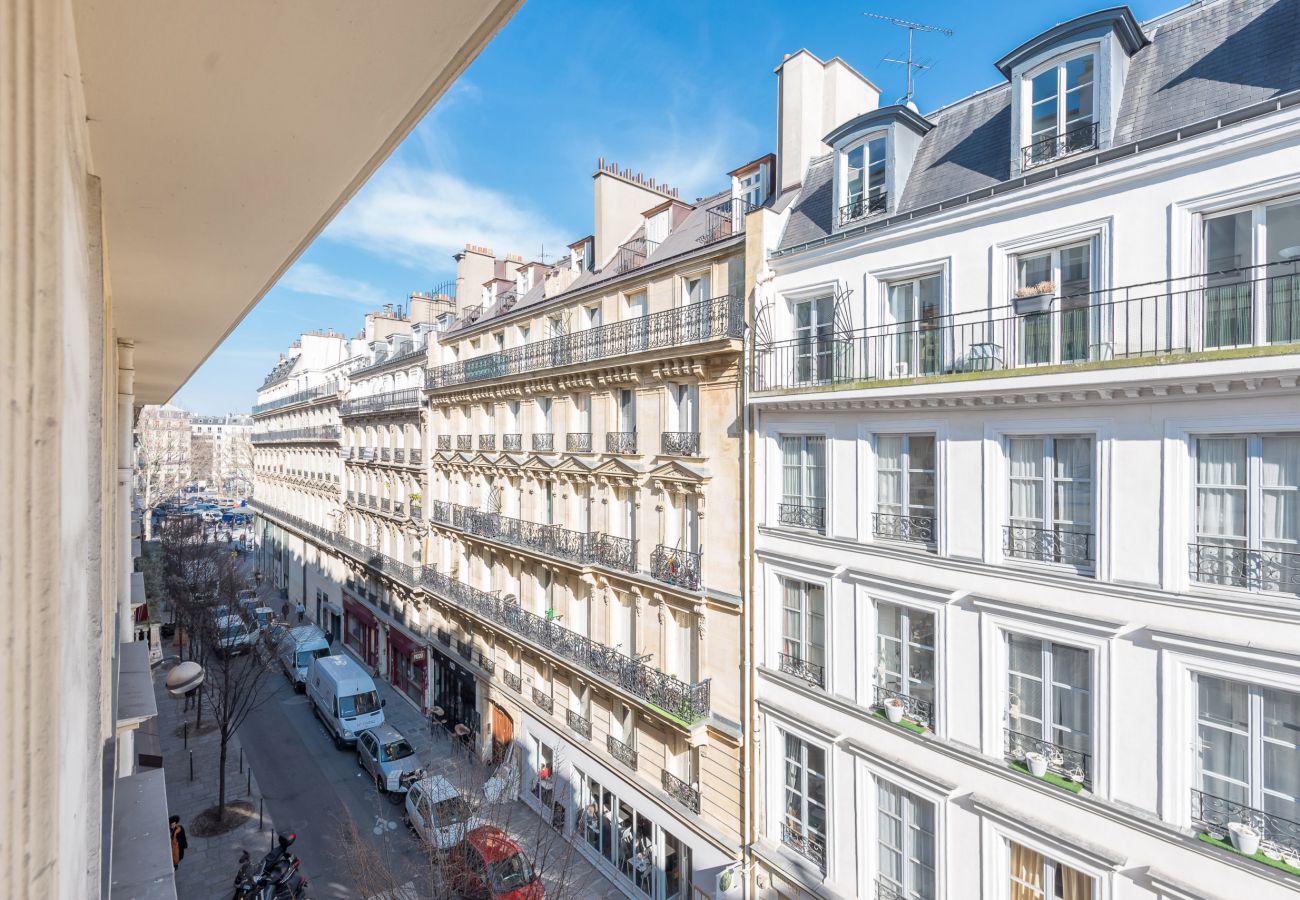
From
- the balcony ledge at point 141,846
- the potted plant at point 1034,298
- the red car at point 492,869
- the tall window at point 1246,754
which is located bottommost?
the red car at point 492,869

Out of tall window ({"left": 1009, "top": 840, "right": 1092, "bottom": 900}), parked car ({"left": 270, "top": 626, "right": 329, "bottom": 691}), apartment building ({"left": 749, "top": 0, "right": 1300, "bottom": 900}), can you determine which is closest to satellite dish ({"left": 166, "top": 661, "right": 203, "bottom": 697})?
apartment building ({"left": 749, "top": 0, "right": 1300, "bottom": 900})

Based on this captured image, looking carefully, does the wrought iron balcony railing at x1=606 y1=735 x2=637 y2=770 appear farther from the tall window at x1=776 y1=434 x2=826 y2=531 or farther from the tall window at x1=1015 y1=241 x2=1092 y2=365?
the tall window at x1=1015 y1=241 x2=1092 y2=365

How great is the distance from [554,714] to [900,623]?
12992mm

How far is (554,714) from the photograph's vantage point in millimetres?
21234

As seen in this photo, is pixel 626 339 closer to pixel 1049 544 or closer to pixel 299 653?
pixel 1049 544

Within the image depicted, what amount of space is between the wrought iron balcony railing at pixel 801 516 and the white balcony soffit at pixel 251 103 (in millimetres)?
11453

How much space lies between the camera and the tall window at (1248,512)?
829 cm

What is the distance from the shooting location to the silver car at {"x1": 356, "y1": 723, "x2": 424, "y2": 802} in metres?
21.4

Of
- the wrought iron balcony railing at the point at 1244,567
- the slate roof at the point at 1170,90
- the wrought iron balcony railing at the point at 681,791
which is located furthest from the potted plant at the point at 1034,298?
the wrought iron balcony railing at the point at 681,791

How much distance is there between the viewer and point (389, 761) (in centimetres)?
2216

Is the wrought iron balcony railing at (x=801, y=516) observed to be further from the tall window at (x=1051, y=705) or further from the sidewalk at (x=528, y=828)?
the sidewalk at (x=528, y=828)

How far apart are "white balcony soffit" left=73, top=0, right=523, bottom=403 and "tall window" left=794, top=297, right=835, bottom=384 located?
11.4m

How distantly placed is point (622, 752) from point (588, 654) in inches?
111

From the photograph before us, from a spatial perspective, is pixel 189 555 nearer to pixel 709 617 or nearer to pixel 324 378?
pixel 324 378
